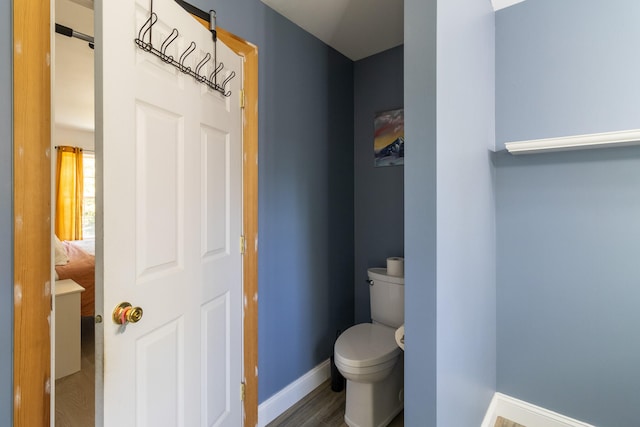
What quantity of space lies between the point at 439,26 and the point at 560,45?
108 centimetres

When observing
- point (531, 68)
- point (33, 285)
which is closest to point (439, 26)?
point (531, 68)

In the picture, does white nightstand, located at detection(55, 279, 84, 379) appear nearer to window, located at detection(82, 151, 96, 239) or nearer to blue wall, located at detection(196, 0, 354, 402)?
blue wall, located at detection(196, 0, 354, 402)

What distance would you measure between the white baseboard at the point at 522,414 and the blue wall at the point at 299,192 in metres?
1.08

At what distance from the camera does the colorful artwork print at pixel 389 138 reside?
218 centimetres

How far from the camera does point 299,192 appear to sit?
1963 mm

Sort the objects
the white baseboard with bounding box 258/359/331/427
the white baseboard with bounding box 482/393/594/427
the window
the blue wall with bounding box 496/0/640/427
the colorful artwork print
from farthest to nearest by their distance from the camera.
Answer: the window < the colorful artwork print < the white baseboard with bounding box 258/359/331/427 < the white baseboard with bounding box 482/393/594/427 < the blue wall with bounding box 496/0/640/427

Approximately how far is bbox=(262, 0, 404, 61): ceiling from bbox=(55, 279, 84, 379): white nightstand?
2735 millimetres

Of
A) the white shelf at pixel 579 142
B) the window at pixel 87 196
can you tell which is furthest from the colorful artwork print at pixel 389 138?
the window at pixel 87 196

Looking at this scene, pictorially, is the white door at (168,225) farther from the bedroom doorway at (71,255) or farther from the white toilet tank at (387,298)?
the white toilet tank at (387,298)

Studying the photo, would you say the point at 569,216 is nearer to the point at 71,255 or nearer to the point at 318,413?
the point at 318,413

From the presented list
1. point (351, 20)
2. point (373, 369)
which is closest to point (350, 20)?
point (351, 20)

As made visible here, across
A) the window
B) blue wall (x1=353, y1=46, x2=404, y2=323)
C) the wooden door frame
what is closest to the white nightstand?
the wooden door frame

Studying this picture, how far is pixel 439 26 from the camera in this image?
100 cm

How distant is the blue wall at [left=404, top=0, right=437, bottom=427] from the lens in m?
0.98
